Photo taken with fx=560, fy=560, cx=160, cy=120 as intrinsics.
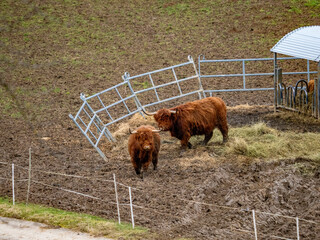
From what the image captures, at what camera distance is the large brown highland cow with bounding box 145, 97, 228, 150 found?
41.9 feet

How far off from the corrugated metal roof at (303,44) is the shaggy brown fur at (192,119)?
2747 millimetres

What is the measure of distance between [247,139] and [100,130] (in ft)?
12.1

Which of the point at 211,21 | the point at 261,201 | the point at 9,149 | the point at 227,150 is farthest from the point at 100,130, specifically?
the point at 211,21

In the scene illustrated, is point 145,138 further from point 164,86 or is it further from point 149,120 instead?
point 164,86

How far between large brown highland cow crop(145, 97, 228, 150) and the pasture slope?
1.41ft

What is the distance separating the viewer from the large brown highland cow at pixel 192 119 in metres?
12.8

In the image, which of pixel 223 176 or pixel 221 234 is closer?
pixel 221 234

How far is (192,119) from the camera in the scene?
511 inches

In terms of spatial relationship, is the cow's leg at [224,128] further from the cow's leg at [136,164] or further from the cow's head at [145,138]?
the cow's leg at [136,164]

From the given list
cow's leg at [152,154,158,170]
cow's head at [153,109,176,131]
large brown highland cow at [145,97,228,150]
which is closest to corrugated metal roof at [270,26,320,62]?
large brown highland cow at [145,97,228,150]

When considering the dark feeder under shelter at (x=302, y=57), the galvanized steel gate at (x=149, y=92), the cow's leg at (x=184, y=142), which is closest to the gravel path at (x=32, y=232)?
the cow's leg at (x=184, y=142)

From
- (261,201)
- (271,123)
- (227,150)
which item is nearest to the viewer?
(261,201)

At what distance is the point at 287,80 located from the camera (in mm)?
19328

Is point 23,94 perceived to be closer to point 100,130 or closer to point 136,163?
point 100,130
